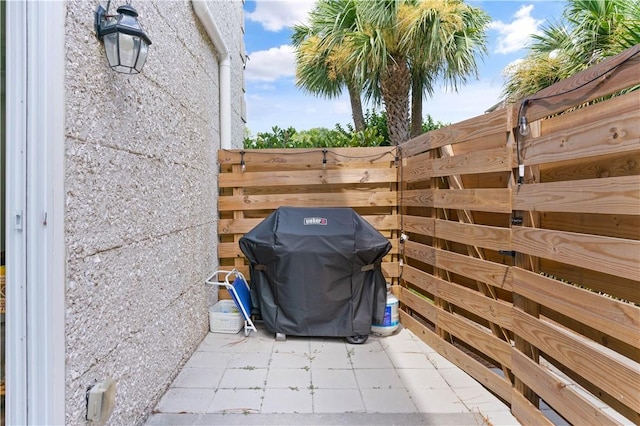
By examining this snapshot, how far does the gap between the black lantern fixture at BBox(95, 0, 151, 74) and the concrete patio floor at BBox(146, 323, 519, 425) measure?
6.80ft

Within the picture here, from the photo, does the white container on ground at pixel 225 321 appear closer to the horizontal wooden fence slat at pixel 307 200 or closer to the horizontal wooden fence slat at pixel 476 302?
the horizontal wooden fence slat at pixel 307 200

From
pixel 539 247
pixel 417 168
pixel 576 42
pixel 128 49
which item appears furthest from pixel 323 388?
pixel 576 42

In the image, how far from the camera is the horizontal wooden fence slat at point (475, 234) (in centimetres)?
244

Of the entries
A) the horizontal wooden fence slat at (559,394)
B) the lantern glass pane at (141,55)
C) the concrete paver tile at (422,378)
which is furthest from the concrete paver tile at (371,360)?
the lantern glass pane at (141,55)

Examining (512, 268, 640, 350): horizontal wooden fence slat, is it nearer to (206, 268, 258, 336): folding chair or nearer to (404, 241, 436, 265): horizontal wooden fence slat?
(404, 241, 436, 265): horizontal wooden fence slat

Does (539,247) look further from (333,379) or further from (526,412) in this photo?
(333,379)

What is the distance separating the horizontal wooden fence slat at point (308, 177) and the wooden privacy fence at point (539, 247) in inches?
11.5

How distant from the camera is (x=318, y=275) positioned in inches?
136

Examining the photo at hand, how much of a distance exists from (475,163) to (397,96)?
4.45 m

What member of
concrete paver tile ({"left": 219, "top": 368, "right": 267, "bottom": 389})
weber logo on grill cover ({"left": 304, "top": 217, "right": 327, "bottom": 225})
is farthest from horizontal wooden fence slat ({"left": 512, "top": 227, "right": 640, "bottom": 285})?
concrete paver tile ({"left": 219, "top": 368, "right": 267, "bottom": 389})

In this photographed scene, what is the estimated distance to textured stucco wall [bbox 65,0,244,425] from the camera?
1.57m

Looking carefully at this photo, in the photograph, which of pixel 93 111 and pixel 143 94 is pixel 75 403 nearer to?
pixel 93 111

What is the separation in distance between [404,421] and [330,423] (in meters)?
0.46

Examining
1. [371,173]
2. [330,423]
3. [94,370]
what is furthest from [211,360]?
[371,173]
